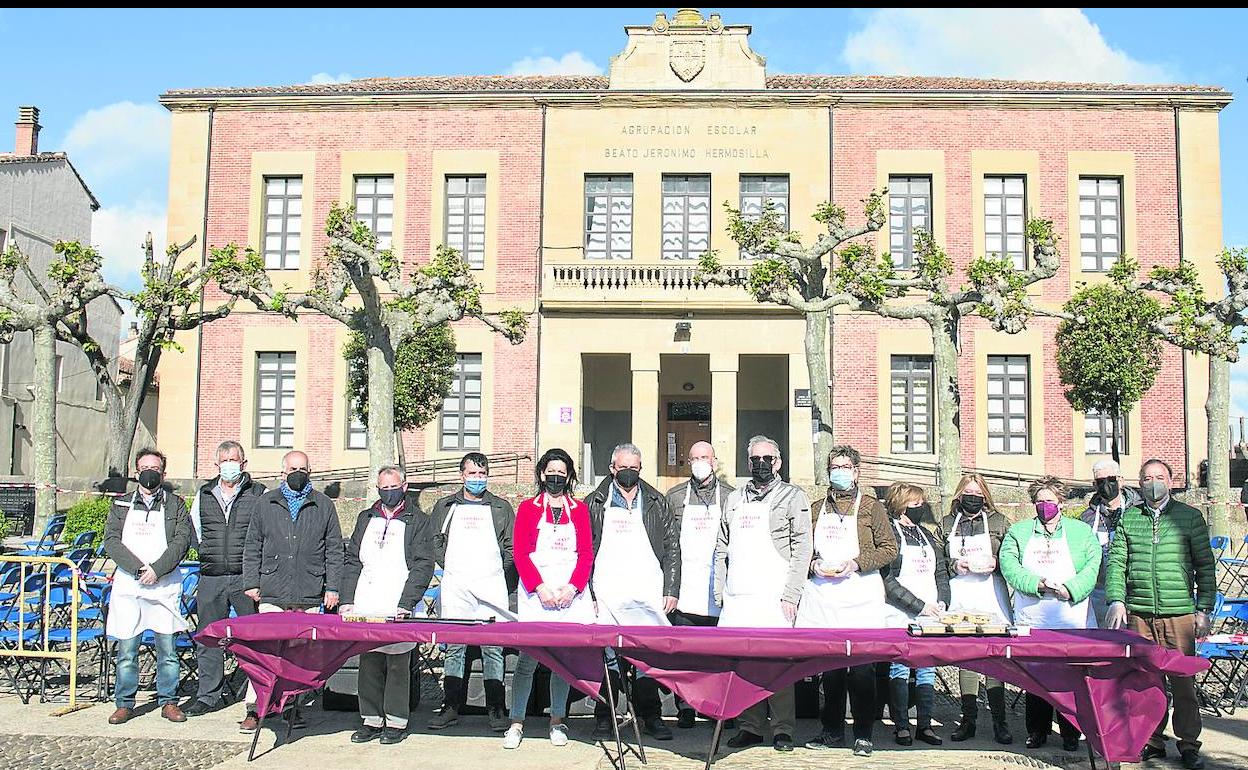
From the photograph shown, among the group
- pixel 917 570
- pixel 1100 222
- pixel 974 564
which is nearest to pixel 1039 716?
pixel 974 564

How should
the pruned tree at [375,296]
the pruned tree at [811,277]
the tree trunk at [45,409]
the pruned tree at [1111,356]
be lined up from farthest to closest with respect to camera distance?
the pruned tree at [1111,356] → the pruned tree at [811,277] → the tree trunk at [45,409] → the pruned tree at [375,296]

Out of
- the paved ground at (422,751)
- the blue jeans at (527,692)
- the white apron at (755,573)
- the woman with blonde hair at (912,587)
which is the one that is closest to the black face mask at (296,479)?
the paved ground at (422,751)

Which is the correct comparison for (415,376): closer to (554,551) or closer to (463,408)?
(463,408)

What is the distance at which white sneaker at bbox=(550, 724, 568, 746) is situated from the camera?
7.32 meters

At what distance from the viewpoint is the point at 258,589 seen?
317 inches

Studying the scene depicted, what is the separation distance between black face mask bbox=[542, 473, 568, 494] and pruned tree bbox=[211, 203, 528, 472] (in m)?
11.4

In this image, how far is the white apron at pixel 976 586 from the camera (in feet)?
25.3

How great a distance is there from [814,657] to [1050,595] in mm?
1928

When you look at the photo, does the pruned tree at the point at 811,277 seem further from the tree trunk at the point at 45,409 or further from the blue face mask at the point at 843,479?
the blue face mask at the point at 843,479

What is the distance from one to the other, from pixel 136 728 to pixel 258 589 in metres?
1.17

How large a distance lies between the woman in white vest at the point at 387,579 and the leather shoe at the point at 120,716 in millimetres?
1633

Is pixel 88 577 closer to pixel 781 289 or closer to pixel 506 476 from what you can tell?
pixel 781 289

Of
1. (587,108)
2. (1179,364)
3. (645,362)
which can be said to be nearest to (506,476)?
(645,362)

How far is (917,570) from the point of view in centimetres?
771
